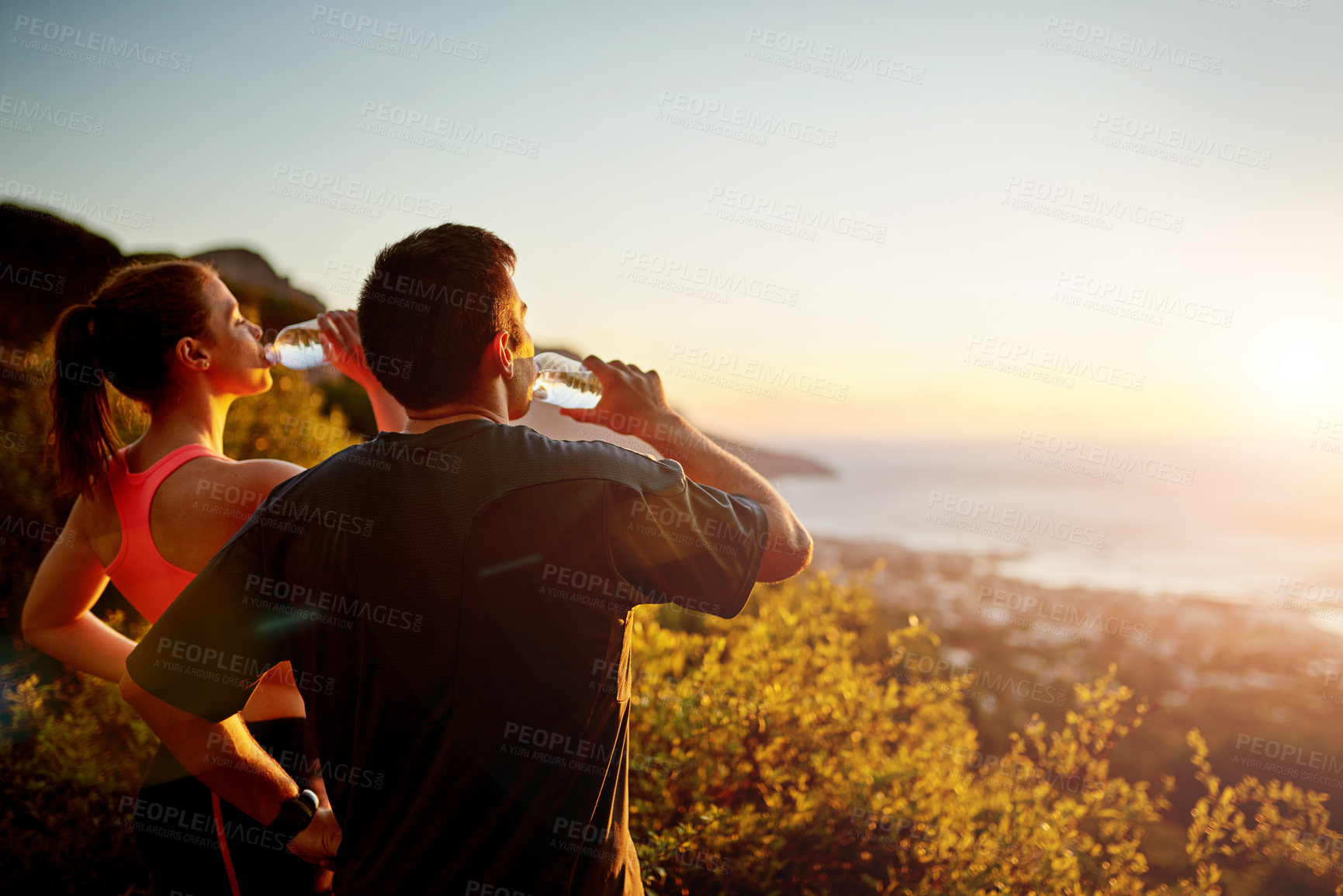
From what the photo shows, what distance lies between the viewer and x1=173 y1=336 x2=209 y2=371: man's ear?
7.02ft

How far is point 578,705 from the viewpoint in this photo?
1.37 m

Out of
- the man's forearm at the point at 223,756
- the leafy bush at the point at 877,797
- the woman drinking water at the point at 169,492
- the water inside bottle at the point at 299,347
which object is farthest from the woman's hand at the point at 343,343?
the leafy bush at the point at 877,797

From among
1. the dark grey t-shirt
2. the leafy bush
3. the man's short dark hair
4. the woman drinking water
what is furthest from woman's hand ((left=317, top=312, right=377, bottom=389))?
the leafy bush

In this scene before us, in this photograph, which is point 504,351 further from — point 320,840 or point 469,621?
point 320,840

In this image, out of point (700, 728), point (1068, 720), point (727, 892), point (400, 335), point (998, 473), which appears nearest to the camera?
point (400, 335)

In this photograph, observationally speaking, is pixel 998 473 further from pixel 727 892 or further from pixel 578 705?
pixel 578 705

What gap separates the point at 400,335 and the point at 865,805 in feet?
7.88

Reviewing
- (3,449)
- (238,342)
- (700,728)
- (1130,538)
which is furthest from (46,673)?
(1130,538)

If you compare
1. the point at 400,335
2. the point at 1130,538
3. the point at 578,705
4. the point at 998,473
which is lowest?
the point at 578,705

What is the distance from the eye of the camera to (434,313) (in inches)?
58.6

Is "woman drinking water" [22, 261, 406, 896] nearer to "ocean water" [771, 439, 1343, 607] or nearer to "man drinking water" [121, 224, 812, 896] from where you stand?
"man drinking water" [121, 224, 812, 896]

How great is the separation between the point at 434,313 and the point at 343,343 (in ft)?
2.84

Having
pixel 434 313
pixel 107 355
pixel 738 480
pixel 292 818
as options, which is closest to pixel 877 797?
pixel 738 480

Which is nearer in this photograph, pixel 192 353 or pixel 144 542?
pixel 144 542
